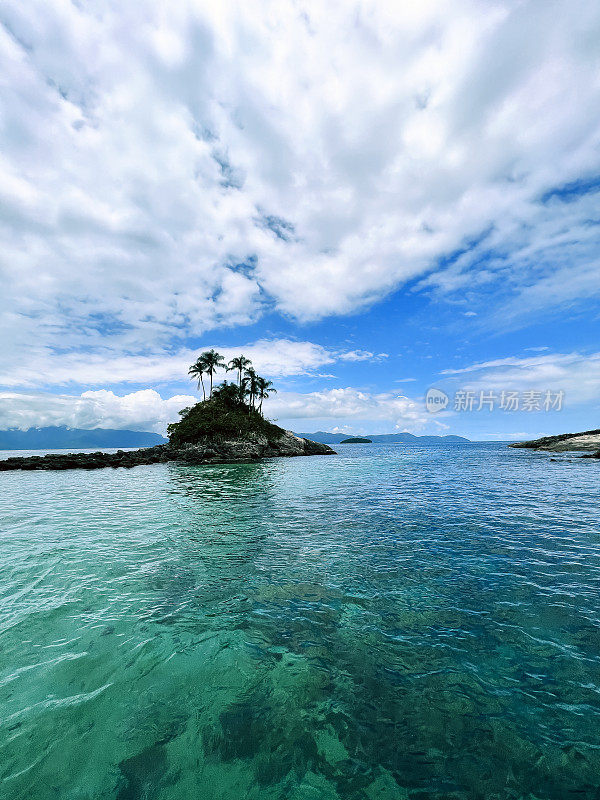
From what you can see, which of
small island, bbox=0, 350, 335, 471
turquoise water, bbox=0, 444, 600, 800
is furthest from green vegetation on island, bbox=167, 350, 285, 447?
turquoise water, bbox=0, 444, 600, 800

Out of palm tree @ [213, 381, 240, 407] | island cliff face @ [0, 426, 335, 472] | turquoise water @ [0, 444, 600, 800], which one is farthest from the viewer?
palm tree @ [213, 381, 240, 407]

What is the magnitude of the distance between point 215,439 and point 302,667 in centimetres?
7054

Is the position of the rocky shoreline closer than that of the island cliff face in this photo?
Yes

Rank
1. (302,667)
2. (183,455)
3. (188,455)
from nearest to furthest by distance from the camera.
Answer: (302,667)
(188,455)
(183,455)

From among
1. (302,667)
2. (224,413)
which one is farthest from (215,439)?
(302,667)

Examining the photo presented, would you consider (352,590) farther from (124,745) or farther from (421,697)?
(124,745)

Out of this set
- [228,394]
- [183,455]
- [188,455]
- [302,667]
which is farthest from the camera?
[228,394]

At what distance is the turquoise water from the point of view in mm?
4203

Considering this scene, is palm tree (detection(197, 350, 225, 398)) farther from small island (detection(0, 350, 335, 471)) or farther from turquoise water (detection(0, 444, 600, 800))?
turquoise water (detection(0, 444, 600, 800))

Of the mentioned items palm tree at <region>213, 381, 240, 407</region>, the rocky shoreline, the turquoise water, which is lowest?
the turquoise water

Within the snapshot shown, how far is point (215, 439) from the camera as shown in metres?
73.8

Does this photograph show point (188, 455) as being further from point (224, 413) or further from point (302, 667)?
point (302, 667)

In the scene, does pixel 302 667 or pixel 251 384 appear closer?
pixel 302 667

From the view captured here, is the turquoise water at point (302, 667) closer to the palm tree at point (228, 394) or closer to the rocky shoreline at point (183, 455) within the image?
the rocky shoreline at point (183, 455)
